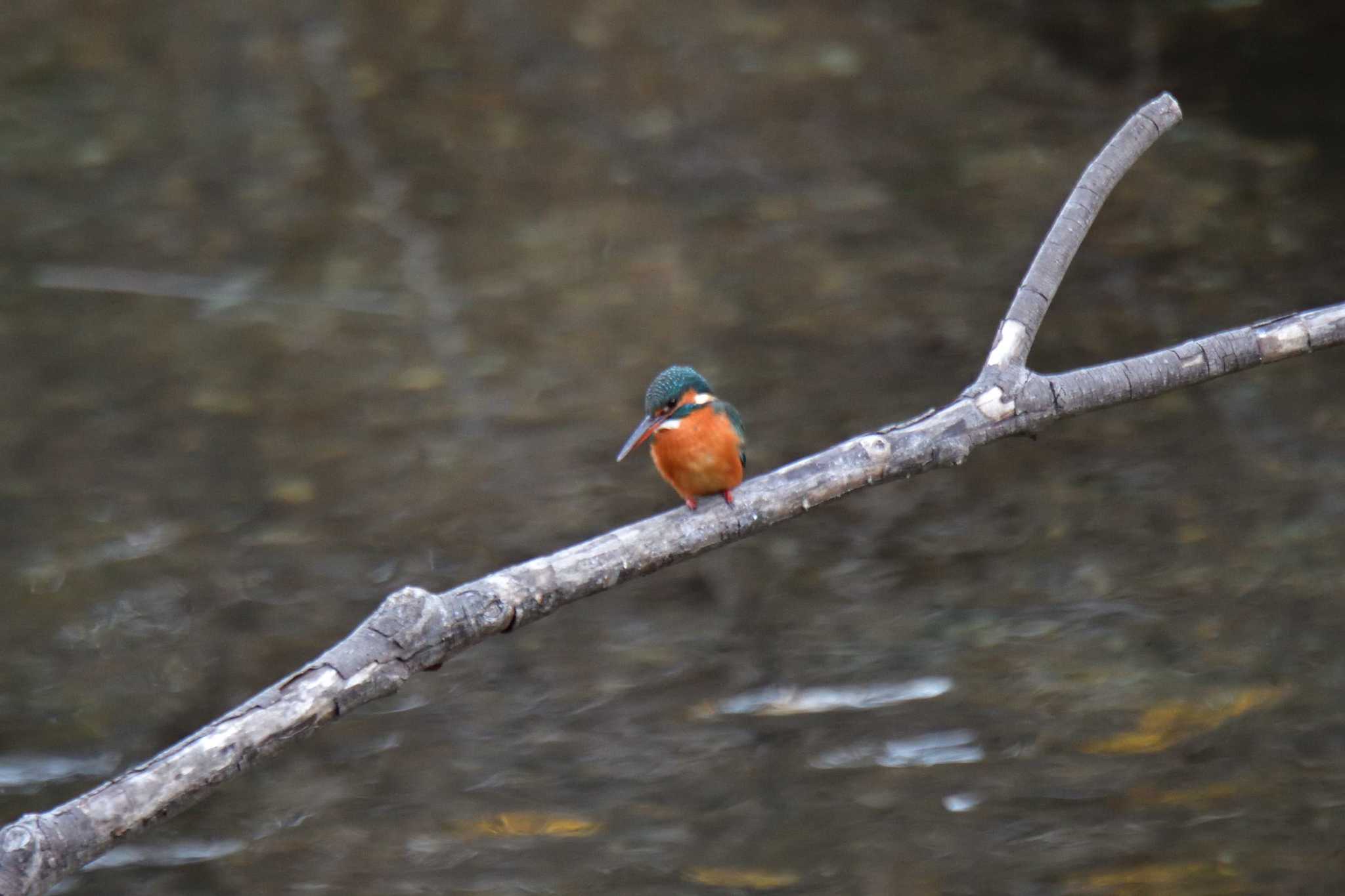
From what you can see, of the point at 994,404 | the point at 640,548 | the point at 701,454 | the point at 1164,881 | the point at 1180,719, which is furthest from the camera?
the point at 1180,719

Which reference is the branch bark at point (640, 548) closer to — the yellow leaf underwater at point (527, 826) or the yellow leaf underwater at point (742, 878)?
the yellow leaf underwater at point (742, 878)

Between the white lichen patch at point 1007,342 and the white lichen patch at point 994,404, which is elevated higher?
the white lichen patch at point 1007,342

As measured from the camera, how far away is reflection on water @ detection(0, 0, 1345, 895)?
3.68 metres

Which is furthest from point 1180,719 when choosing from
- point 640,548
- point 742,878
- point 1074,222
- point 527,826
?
point 640,548

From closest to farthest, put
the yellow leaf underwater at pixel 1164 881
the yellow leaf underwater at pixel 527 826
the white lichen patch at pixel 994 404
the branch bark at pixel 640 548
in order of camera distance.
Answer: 1. the branch bark at pixel 640 548
2. the white lichen patch at pixel 994 404
3. the yellow leaf underwater at pixel 1164 881
4. the yellow leaf underwater at pixel 527 826

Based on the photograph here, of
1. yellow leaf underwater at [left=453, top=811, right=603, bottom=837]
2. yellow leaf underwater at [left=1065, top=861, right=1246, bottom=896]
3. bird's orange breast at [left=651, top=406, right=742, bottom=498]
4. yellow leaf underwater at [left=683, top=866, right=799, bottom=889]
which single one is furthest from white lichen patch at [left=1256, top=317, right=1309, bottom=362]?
yellow leaf underwater at [left=453, top=811, right=603, bottom=837]

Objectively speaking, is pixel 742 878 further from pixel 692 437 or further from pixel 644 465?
pixel 644 465

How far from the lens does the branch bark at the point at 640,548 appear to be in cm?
165

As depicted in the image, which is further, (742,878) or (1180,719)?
(1180,719)

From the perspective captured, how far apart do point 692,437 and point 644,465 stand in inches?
94.9

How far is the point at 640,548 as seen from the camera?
2068 millimetres

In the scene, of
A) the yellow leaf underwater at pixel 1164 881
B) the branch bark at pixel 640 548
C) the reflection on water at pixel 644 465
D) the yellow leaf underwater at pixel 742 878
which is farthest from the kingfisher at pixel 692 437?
the yellow leaf underwater at pixel 1164 881

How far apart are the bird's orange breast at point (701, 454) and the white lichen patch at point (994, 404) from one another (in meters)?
0.41

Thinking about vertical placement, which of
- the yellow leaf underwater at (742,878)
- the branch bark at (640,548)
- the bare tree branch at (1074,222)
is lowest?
the yellow leaf underwater at (742,878)
